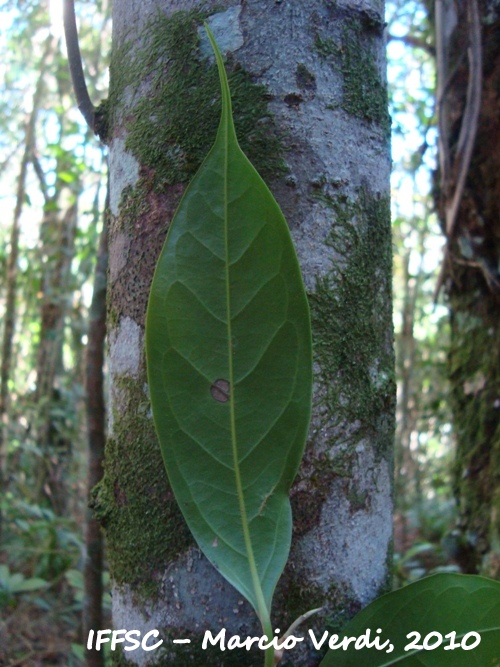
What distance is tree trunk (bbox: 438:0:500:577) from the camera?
1.33 m

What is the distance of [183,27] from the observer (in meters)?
0.54

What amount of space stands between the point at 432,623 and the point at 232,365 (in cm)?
24

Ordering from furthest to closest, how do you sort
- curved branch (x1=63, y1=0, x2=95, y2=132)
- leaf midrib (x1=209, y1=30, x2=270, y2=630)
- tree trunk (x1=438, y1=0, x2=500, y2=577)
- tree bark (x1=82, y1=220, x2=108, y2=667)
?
1. tree trunk (x1=438, y1=0, x2=500, y2=577)
2. tree bark (x1=82, y1=220, x2=108, y2=667)
3. curved branch (x1=63, y1=0, x2=95, y2=132)
4. leaf midrib (x1=209, y1=30, x2=270, y2=630)

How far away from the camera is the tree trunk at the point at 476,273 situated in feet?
4.36

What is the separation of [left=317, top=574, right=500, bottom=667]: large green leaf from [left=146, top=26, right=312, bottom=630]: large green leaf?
0.28 feet

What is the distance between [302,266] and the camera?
507mm

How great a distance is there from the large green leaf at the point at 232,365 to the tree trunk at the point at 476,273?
0.99m

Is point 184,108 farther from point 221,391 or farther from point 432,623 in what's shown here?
point 432,623

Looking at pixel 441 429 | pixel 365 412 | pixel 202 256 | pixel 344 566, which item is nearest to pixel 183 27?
pixel 202 256

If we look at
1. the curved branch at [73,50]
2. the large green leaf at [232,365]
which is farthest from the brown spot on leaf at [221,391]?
the curved branch at [73,50]

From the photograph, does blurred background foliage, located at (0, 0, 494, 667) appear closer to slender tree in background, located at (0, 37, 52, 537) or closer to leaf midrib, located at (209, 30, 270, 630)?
slender tree in background, located at (0, 37, 52, 537)

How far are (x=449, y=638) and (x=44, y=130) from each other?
318 centimetres

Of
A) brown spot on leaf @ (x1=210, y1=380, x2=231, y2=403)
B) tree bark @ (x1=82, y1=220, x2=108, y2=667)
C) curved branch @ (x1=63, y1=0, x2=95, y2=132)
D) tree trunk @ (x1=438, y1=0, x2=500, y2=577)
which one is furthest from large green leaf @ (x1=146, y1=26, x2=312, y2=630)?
tree trunk @ (x1=438, y1=0, x2=500, y2=577)

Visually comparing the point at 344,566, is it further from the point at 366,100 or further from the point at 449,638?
the point at 366,100
